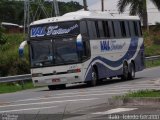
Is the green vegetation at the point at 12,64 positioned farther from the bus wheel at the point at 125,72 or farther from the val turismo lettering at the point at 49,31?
the val turismo lettering at the point at 49,31

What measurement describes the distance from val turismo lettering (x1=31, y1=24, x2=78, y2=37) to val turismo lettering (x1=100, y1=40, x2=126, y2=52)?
276 centimetres

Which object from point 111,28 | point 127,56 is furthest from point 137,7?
point 111,28

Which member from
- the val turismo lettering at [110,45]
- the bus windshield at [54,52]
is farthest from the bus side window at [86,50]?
the val turismo lettering at [110,45]

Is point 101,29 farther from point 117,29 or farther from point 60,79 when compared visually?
point 60,79

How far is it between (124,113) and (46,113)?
2.56 metres

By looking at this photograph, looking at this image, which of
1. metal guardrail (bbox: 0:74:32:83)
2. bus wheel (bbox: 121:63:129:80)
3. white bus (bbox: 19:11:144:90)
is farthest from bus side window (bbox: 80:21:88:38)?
metal guardrail (bbox: 0:74:32:83)

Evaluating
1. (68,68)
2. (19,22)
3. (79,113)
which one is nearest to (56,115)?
(79,113)

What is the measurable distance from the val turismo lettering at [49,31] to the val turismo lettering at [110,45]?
2.76m

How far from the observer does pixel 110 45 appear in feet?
104

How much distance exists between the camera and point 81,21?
28.8 meters

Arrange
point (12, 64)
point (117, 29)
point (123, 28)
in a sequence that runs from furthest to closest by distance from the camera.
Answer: point (12, 64) → point (123, 28) → point (117, 29)

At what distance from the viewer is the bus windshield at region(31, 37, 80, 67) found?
1109 inches

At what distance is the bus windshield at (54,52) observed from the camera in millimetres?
28172

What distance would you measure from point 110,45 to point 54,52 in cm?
447
